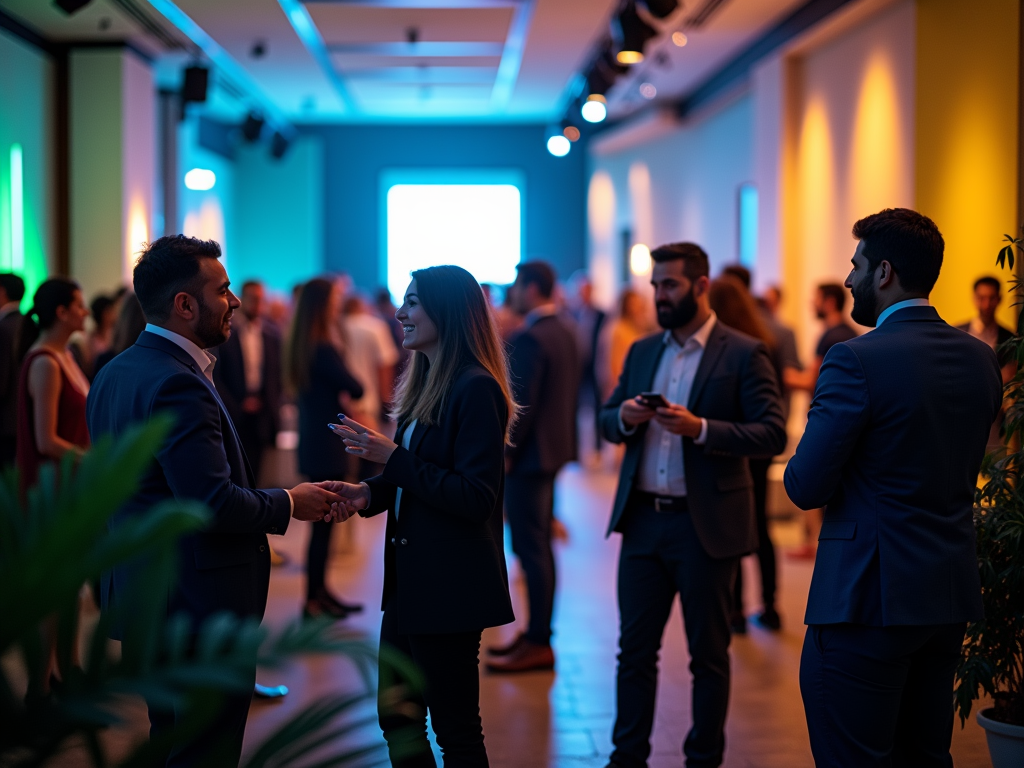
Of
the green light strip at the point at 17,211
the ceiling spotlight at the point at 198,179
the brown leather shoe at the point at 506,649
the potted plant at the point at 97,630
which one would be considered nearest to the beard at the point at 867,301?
the potted plant at the point at 97,630

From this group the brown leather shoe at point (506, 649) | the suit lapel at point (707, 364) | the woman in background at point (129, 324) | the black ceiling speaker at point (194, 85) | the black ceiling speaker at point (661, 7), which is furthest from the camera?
the black ceiling speaker at point (194, 85)

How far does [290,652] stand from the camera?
3.67 feet

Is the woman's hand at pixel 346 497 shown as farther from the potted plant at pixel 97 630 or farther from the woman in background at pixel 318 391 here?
the woman in background at pixel 318 391

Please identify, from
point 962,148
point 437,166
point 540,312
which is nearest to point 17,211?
point 540,312

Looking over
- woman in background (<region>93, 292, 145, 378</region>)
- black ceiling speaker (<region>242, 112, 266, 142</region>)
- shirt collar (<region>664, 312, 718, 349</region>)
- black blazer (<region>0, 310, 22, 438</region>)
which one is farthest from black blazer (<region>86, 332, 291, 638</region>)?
black ceiling speaker (<region>242, 112, 266, 142</region>)

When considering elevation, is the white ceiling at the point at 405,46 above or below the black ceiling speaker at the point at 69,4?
above

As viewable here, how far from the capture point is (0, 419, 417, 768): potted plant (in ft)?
3.35

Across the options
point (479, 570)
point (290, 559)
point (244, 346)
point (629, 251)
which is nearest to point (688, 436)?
point (479, 570)

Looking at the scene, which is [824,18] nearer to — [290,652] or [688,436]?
[688,436]

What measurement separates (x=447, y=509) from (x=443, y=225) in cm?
1630

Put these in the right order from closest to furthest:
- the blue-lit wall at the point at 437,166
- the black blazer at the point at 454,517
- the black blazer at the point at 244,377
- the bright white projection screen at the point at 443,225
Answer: the black blazer at the point at 454,517 < the black blazer at the point at 244,377 < the blue-lit wall at the point at 437,166 < the bright white projection screen at the point at 443,225

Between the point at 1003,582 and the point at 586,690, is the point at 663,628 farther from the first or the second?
the point at 586,690

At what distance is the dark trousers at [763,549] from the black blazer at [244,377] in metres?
3.01

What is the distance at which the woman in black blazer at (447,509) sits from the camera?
2.54 metres
